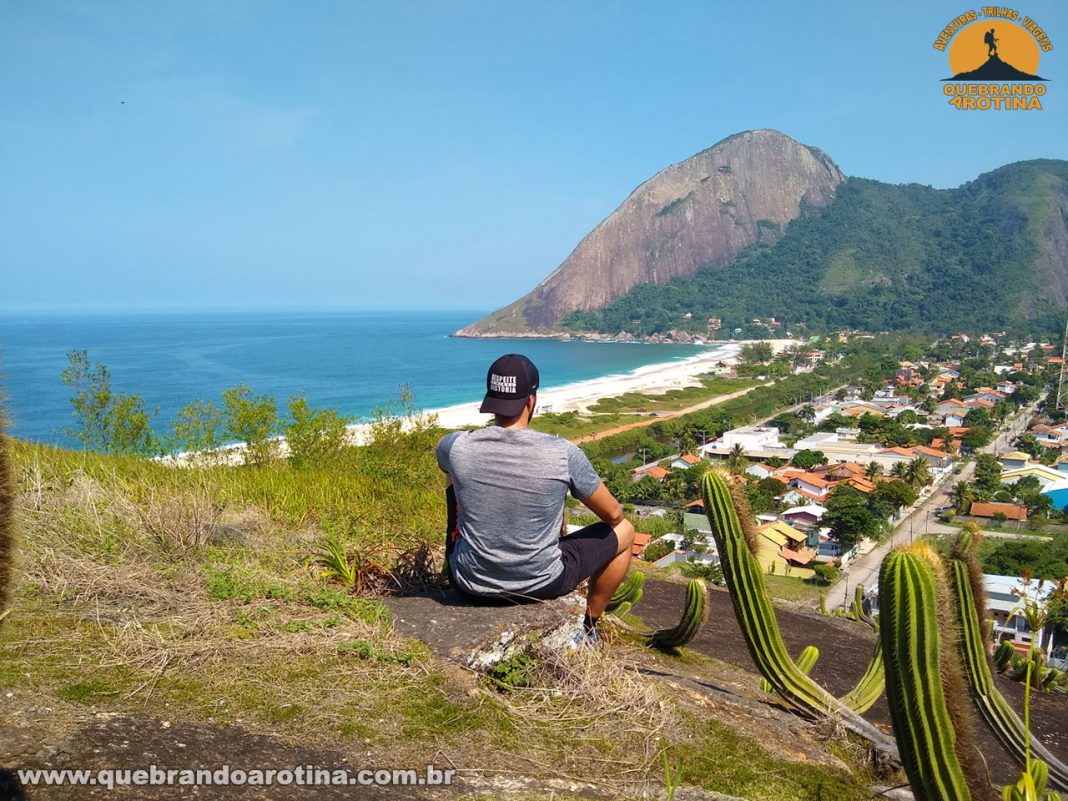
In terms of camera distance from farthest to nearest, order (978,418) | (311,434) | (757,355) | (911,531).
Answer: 1. (757,355)
2. (978,418)
3. (911,531)
4. (311,434)

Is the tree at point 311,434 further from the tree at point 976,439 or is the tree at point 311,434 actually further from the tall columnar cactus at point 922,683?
the tree at point 976,439

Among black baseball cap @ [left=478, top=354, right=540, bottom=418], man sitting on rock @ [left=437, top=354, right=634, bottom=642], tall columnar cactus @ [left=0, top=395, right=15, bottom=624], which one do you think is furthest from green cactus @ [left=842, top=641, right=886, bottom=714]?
tall columnar cactus @ [left=0, top=395, right=15, bottom=624]

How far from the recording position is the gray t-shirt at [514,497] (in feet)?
11.0

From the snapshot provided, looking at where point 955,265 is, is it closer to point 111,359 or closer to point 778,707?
point 111,359

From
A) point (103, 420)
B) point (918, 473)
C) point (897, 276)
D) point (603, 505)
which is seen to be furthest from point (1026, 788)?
point (897, 276)

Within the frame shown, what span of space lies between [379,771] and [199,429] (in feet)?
36.1

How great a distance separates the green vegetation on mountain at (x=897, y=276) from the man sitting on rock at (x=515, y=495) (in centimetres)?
15110

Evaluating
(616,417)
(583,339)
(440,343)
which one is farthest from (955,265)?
(616,417)

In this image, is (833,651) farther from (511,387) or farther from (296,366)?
(296,366)

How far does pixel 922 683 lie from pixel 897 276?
184285mm

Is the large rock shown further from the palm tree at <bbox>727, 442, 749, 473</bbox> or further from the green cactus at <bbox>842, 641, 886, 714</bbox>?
the palm tree at <bbox>727, 442, 749, 473</bbox>

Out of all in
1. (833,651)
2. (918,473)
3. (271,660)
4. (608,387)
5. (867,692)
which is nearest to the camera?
(271,660)

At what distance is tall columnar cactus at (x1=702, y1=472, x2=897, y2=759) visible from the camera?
3689 mm

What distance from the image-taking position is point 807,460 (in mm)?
48625
